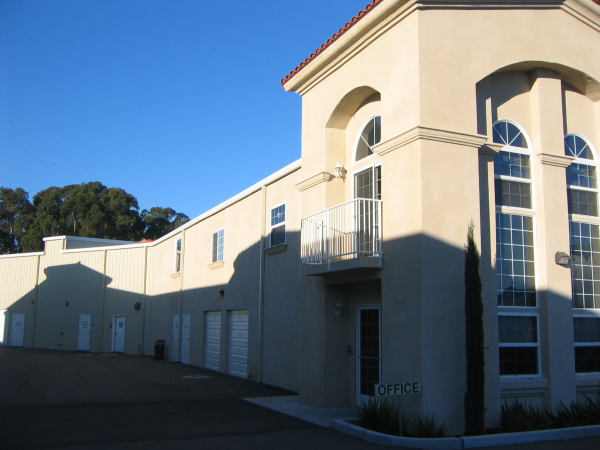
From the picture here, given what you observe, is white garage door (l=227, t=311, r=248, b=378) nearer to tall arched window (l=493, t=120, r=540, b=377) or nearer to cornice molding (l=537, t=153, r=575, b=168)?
tall arched window (l=493, t=120, r=540, b=377)

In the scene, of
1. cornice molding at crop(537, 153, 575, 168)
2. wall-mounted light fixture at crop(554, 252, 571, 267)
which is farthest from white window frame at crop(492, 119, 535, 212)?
wall-mounted light fixture at crop(554, 252, 571, 267)

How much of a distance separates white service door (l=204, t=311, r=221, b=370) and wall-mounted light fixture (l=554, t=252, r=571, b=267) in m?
12.0

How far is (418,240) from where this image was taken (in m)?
9.02

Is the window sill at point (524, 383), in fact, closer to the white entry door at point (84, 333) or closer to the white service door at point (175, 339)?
the white service door at point (175, 339)

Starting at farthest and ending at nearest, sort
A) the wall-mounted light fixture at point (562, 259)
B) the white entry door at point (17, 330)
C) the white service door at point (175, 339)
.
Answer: the white entry door at point (17, 330)
the white service door at point (175, 339)
the wall-mounted light fixture at point (562, 259)

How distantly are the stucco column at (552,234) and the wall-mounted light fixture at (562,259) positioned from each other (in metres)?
0.07

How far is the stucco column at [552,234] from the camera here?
9945 millimetres

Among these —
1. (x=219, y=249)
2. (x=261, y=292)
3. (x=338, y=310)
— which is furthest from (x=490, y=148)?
(x=219, y=249)

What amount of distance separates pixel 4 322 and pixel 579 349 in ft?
107

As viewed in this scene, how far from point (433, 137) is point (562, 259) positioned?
3406 mm

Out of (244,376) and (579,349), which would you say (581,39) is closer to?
(579,349)

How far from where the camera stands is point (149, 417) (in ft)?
34.0

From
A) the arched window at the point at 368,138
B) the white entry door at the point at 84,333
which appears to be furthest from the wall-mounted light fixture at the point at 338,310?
the white entry door at the point at 84,333

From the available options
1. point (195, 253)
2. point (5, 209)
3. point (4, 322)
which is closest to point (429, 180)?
point (195, 253)
